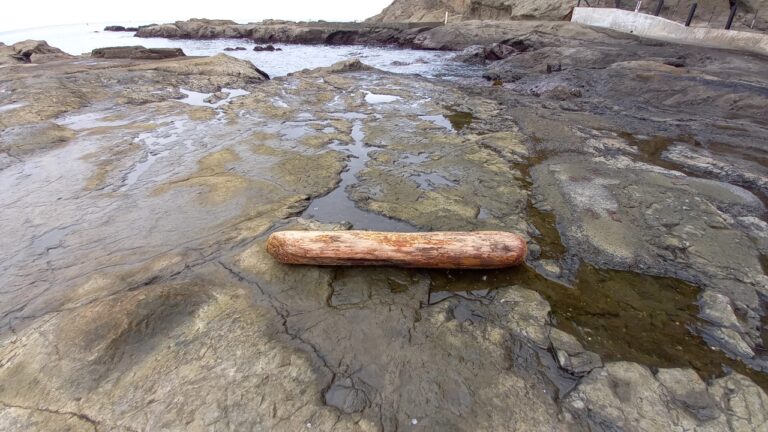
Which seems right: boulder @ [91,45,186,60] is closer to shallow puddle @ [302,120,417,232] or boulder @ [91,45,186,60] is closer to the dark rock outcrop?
the dark rock outcrop

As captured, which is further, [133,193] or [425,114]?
[425,114]

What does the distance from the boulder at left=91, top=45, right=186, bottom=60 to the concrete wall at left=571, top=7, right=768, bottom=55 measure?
939 inches

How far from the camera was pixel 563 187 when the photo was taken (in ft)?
18.0

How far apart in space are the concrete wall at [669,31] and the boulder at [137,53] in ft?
78.3

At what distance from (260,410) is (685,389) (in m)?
3.09

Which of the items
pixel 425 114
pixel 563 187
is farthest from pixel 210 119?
pixel 563 187

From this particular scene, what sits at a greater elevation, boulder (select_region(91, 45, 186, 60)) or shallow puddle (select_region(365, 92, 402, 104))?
boulder (select_region(91, 45, 186, 60))

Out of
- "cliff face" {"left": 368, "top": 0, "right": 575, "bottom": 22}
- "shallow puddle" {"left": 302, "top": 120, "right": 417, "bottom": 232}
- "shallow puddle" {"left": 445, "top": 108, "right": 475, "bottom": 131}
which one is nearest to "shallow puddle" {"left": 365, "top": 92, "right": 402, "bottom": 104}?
Result: "shallow puddle" {"left": 445, "top": 108, "right": 475, "bottom": 131}

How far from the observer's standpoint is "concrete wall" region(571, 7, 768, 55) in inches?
512

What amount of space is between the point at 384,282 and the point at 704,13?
2950 cm

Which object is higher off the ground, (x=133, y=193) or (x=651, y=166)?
(x=651, y=166)

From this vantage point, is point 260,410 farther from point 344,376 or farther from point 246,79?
point 246,79

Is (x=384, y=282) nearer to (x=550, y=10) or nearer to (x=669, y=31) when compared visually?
(x=669, y=31)

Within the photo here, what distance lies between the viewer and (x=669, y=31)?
16.0 m
